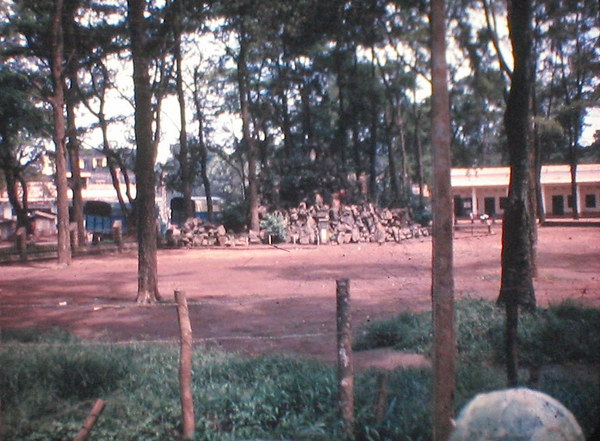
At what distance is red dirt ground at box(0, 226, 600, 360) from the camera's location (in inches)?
404

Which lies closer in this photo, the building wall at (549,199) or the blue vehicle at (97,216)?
the building wall at (549,199)

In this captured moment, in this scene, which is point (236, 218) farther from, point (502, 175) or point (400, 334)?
point (400, 334)

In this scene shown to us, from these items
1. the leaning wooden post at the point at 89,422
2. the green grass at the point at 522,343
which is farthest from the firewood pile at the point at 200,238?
the leaning wooden post at the point at 89,422

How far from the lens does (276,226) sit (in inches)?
1291

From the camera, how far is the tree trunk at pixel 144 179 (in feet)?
44.4

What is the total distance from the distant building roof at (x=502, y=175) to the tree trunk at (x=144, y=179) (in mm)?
31794

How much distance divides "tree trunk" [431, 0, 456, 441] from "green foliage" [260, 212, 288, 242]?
2779 cm

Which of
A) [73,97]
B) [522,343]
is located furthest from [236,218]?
[522,343]

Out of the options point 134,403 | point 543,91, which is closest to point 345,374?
point 134,403

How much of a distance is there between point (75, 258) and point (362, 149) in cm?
2518

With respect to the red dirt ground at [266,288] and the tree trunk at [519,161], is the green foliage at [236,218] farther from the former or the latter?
the tree trunk at [519,161]

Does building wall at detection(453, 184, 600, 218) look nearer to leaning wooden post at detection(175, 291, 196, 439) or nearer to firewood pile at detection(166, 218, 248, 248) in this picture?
firewood pile at detection(166, 218, 248, 248)

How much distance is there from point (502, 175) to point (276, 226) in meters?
21.1

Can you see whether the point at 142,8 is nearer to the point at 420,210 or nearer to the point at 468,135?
the point at 468,135
